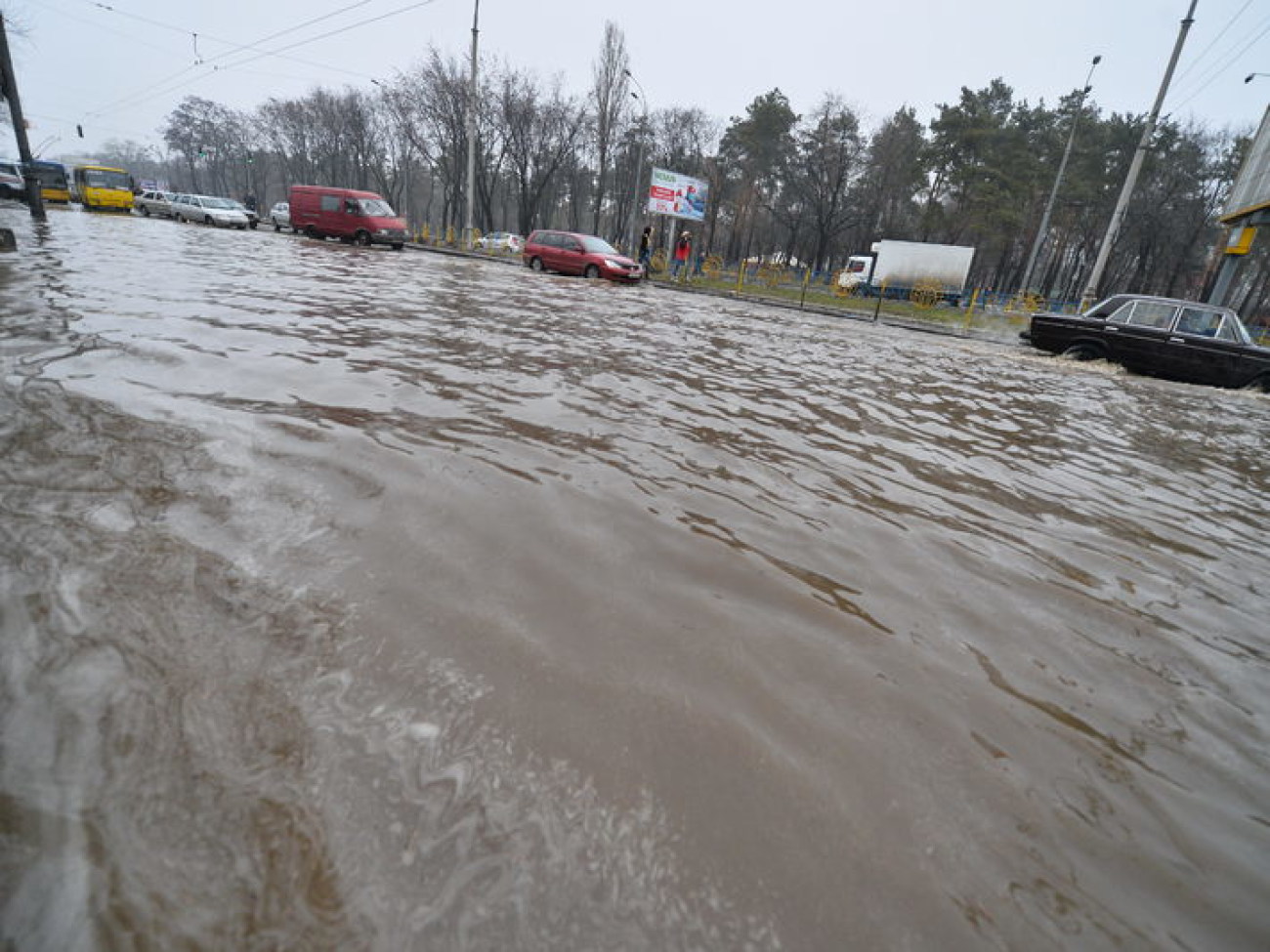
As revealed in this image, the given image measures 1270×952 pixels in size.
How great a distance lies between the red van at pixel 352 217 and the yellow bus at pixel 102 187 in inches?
481

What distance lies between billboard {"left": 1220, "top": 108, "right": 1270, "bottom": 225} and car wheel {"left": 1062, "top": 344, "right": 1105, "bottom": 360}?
9277mm

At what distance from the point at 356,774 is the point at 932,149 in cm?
4760

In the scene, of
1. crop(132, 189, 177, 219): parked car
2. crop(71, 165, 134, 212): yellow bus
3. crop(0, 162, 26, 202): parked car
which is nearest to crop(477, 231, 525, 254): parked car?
crop(132, 189, 177, 219): parked car

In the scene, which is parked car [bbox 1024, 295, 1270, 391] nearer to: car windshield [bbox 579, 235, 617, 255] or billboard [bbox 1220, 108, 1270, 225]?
billboard [bbox 1220, 108, 1270, 225]

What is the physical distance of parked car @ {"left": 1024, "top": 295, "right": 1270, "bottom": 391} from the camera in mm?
9430

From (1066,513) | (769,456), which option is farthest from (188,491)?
(1066,513)

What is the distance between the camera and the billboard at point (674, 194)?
27.0 meters

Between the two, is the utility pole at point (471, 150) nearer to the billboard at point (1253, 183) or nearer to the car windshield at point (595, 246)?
the car windshield at point (595, 246)

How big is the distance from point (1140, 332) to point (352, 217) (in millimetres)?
22846

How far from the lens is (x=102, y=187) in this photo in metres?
26.0

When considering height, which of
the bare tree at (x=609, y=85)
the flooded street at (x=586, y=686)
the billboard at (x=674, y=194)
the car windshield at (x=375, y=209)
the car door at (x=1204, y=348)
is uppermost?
the bare tree at (x=609, y=85)

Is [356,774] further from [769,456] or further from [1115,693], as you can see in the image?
[769,456]

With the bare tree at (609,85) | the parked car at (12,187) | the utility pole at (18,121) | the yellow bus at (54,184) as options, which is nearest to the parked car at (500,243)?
the bare tree at (609,85)

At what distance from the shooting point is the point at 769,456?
→ 356 cm
